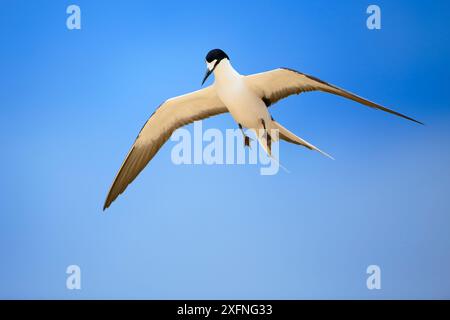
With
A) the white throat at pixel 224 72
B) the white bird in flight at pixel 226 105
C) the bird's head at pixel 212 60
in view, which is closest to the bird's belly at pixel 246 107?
the white bird in flight at pixel 226 105

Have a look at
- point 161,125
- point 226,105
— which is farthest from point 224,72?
point 161,125

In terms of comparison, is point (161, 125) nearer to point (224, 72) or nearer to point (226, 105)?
point (226, 105)

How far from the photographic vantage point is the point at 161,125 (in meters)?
4.17

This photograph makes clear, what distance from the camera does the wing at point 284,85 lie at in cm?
332

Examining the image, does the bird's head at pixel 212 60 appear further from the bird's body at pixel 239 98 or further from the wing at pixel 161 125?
the wing at pixel 161 125

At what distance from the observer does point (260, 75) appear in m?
3.59

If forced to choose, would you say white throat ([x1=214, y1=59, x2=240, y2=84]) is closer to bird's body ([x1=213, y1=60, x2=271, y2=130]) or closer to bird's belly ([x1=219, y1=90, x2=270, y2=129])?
bird's body ([x1=213, y1=60, x2=271, y2=130])

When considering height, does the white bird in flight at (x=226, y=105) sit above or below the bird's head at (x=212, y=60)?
below

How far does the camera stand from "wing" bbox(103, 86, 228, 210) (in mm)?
3990

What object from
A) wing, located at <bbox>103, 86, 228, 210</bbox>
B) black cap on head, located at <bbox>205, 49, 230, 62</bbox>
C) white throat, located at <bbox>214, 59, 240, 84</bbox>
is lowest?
wing, located at <bbox>103, 86, 228, 210</bbox>

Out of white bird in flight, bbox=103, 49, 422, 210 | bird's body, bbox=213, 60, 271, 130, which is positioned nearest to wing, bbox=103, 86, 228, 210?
white bird in flight, bbox=103, 49, 422, 210
